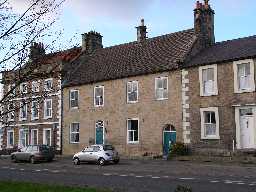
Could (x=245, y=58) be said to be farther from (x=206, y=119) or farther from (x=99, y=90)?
(x=99, y=90)

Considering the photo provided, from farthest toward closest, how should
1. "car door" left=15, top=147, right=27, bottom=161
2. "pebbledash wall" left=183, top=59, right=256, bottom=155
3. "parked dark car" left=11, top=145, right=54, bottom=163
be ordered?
"car door" left=15, top=147, right=27, bottom=161 < "parked dark car" left=11, top=145, right=54, bottom=163 < "pebbledash wall" left=183, top=59, right=256, bottom=155

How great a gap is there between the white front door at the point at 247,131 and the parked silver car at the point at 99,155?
8870 mm

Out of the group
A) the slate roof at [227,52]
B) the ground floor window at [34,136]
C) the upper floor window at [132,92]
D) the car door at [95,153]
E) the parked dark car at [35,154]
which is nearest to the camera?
the slate roof at [227,52]

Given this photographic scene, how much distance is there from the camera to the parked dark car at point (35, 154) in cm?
3425

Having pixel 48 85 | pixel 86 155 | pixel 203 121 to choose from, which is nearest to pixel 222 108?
pixel 203 121

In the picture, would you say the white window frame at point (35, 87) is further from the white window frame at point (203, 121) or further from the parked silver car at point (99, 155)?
the white window frame at point (203, 121)

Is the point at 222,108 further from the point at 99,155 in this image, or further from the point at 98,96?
the point at 98,96

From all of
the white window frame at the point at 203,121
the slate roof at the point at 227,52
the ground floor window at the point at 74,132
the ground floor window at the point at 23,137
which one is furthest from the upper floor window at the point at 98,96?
the ground floor window at the point at 23,137

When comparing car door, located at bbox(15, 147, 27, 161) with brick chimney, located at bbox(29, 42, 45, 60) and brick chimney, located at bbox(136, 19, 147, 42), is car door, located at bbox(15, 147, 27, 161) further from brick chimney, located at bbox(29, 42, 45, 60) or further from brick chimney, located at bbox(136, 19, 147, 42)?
brick chimney, located at bbox(29, 42, 45, 60)

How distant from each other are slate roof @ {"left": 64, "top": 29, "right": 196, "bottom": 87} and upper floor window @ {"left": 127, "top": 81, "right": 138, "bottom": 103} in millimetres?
797

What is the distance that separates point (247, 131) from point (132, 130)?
1004 centimetres

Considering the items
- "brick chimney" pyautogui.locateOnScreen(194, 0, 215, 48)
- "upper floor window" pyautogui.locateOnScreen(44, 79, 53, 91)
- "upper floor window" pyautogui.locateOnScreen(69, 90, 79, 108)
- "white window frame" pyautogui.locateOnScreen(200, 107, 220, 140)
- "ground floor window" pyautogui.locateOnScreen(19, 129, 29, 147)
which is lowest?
"ground floor window" pyautogui.locateOnScreen(19, 129, 29, 147)

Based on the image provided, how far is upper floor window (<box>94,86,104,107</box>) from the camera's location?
37594 mm

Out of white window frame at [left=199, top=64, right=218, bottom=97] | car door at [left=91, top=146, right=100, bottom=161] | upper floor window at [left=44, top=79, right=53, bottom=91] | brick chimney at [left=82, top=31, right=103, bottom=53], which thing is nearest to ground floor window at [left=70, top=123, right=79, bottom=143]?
brick chimney at [left=82, top=31, right=103, bottom=53]
